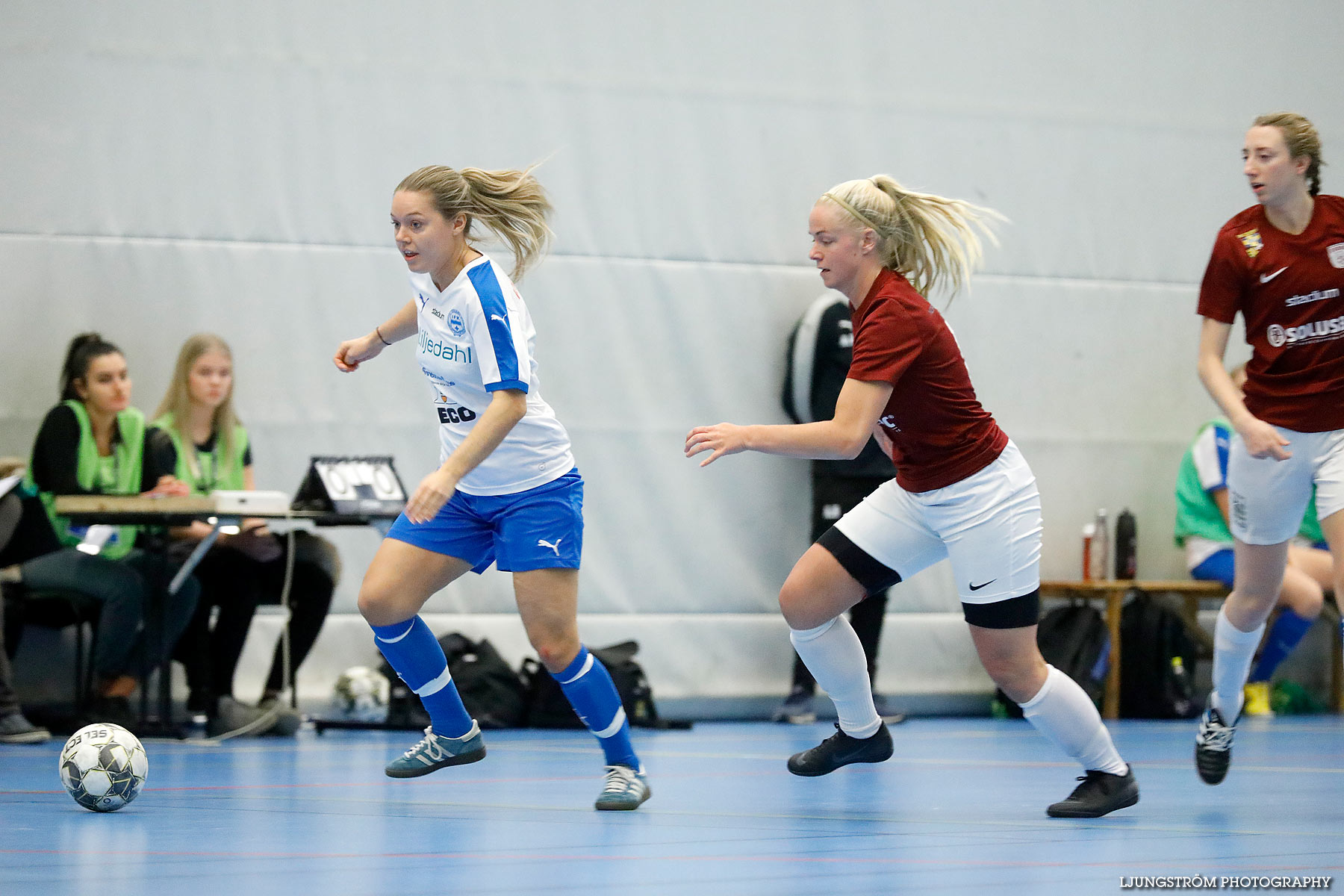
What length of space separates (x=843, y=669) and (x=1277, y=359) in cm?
156

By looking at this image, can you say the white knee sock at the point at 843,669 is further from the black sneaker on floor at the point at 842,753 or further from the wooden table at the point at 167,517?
the wooden table at the point at 167,517

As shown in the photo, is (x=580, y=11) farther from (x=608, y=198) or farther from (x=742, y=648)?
(x=742, y=648)

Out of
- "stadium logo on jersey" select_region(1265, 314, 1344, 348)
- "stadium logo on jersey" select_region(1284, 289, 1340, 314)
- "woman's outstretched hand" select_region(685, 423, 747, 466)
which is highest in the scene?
"stadium logo on jersey" select_region(1284, 289, 1340, 314)

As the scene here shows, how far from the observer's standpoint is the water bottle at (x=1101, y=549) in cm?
846

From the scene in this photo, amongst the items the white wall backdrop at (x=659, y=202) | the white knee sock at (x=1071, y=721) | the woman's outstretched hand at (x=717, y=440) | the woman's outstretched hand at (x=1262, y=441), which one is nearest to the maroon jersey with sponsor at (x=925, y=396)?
the woman's outstretched hand at (x=717, y=440)

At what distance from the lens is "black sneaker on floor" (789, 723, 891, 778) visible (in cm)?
429

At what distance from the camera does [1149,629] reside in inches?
327

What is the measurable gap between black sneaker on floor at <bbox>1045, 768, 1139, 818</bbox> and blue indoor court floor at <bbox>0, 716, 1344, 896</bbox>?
0.05 m

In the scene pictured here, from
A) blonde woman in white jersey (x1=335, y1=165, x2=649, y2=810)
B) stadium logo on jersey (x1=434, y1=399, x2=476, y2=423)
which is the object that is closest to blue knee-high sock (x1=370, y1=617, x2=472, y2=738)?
blonde woman in white jersey (x1=335, y1=165, x2=649, y2=810)

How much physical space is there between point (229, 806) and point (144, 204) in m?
3.99

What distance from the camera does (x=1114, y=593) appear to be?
27.0 feet

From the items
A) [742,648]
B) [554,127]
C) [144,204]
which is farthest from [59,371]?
[742,648]

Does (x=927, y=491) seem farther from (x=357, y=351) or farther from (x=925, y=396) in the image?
(x=357, y=351)

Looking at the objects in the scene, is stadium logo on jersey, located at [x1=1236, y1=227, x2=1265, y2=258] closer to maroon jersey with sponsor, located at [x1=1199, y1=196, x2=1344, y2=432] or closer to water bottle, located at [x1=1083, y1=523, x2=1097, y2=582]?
maroon jersey with sponsor, located at [x1=1199, y1=196, x2=1344, y2=432]
